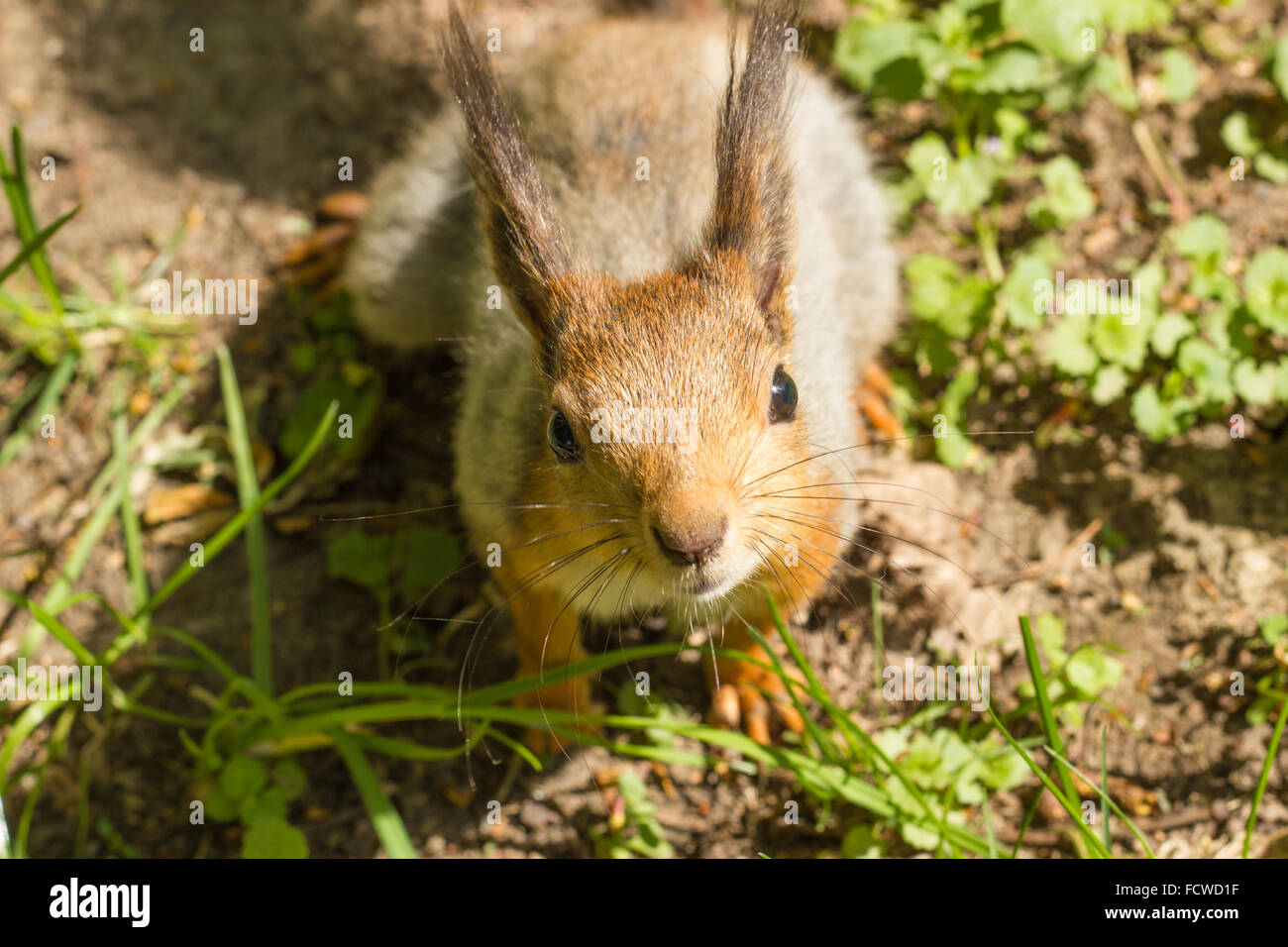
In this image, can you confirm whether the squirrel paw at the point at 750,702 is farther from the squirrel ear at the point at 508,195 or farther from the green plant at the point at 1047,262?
the squirrel ear at the point at 508,195

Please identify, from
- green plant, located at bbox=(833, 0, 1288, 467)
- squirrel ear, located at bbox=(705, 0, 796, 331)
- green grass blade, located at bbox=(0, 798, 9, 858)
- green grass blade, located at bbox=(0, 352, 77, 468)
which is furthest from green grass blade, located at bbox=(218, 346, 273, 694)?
green plant, located at bbox=(833, 0, 1288, 467)

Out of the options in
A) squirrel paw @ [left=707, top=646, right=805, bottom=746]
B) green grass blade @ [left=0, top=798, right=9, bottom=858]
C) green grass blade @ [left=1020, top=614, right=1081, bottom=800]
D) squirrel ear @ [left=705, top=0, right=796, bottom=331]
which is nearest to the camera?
squirrel ear @ [left=705, top=0, right=796, bottom=331]

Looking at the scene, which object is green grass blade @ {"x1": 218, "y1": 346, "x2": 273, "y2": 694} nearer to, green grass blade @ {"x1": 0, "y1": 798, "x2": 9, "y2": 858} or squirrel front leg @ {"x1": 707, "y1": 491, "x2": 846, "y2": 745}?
green grass blade @ {"x1": 0, "y1": 798, "x2": 9, "y2": 858}

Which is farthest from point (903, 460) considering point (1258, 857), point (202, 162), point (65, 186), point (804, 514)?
point (65, 186)

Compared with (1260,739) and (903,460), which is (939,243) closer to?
(903,460)

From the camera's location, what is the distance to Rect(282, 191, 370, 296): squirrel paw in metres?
4.74

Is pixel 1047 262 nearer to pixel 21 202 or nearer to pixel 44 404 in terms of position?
pixel 21 202

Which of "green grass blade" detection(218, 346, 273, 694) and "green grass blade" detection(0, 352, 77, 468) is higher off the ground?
"green grass blade" detection(0, 352, 77, 468)

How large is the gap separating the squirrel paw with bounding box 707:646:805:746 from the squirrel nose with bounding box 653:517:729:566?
4.46 ft

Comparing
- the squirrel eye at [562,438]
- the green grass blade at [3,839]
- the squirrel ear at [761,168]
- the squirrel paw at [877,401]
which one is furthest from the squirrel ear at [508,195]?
the green grass blade at [3,839]

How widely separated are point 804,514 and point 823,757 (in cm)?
95

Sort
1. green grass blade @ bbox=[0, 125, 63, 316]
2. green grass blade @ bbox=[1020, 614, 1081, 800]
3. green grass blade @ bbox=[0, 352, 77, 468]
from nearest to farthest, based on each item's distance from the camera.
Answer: green grass blade @ bbox=[1020, 614, 1081, 800] → green grass blade @ bbox=[0, 125, 63, 316] → green grass blade @ bbox=[0, 352, 77, 468]

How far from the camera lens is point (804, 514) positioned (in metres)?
3.02

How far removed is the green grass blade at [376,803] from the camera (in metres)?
3.38
